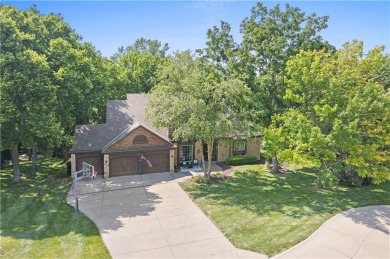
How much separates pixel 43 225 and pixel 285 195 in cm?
1684

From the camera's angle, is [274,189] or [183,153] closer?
[274,189]

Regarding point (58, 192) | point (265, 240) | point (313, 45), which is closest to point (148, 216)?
point (265, 240)

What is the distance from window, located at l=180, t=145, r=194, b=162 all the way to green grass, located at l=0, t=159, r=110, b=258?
11144 millimetres

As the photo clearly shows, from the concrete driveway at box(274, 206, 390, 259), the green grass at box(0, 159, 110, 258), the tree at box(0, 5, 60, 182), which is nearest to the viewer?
the green grass at box(0, 159, 110, 258)

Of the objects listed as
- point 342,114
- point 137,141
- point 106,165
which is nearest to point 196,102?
point 137,141

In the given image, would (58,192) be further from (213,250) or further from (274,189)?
(274,189)

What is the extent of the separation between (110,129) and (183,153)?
7849 millimetres

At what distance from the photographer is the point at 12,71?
22.2 m

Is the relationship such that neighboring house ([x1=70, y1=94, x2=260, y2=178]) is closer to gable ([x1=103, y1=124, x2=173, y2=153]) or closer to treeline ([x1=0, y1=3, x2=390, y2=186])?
gable ([x1=103, y1=124, x2=173, y2=153])

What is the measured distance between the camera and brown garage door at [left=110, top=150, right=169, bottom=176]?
26922 millimetres

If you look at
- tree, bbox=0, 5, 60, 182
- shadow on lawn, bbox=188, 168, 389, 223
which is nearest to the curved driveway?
shadow on lawn, bbox=188, 168, 389, 223

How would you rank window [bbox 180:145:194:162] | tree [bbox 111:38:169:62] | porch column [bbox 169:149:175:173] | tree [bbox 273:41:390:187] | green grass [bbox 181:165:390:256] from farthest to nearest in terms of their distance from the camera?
tree [bbox 111:38:169:62], window [bbox 180:145:194:162], porch column [bbox 169:149:175:173], tree [bbox 273:41:390:187], green grass [bbox 181:165:390:256]

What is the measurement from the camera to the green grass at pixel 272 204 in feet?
52.7

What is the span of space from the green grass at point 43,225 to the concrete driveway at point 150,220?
2.85ft
